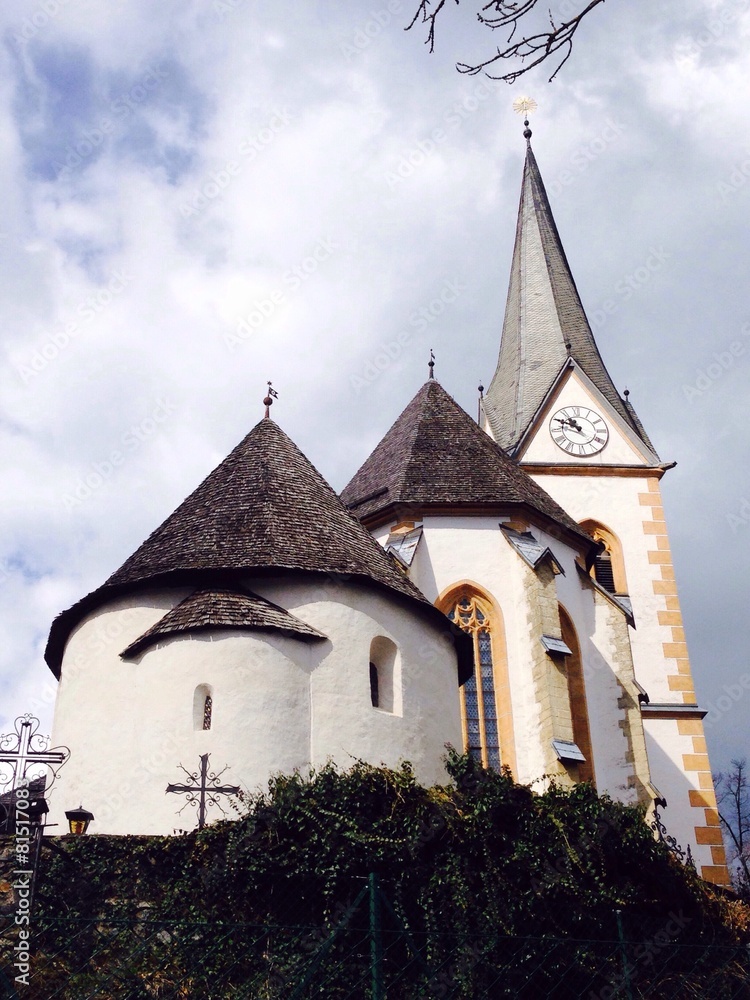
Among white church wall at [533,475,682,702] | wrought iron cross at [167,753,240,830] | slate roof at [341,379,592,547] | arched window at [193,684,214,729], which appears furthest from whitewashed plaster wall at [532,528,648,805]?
wrought iron cross at [167,753,240,830]

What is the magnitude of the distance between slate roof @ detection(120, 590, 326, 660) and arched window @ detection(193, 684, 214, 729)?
783 mm

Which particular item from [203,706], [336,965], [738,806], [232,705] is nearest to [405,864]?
[336,965]

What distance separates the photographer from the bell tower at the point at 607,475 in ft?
79.9

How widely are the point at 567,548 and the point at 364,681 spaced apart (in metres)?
8.57

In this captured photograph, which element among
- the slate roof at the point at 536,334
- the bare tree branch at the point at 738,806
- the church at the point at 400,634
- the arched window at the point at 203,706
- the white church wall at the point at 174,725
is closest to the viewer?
the white church wall at the point at 174,725

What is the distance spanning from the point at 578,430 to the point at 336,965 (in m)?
23.4

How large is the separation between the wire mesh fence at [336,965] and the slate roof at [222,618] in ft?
14.8

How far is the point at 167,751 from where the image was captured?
44.8 feet

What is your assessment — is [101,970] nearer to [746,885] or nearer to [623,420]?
[746,885]

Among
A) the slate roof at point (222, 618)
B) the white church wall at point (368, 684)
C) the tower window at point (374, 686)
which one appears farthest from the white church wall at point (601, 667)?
the slate roof at point (222, 618)

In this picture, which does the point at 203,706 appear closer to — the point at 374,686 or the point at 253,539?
the point at 374,686

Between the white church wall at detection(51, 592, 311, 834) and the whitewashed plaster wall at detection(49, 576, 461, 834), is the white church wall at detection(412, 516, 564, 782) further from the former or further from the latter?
the white church wall at detection(51, 592, 311, 834)

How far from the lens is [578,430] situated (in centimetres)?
3017

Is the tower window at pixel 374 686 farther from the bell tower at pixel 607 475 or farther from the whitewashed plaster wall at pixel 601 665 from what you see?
the bell tower at pixel 607 475
